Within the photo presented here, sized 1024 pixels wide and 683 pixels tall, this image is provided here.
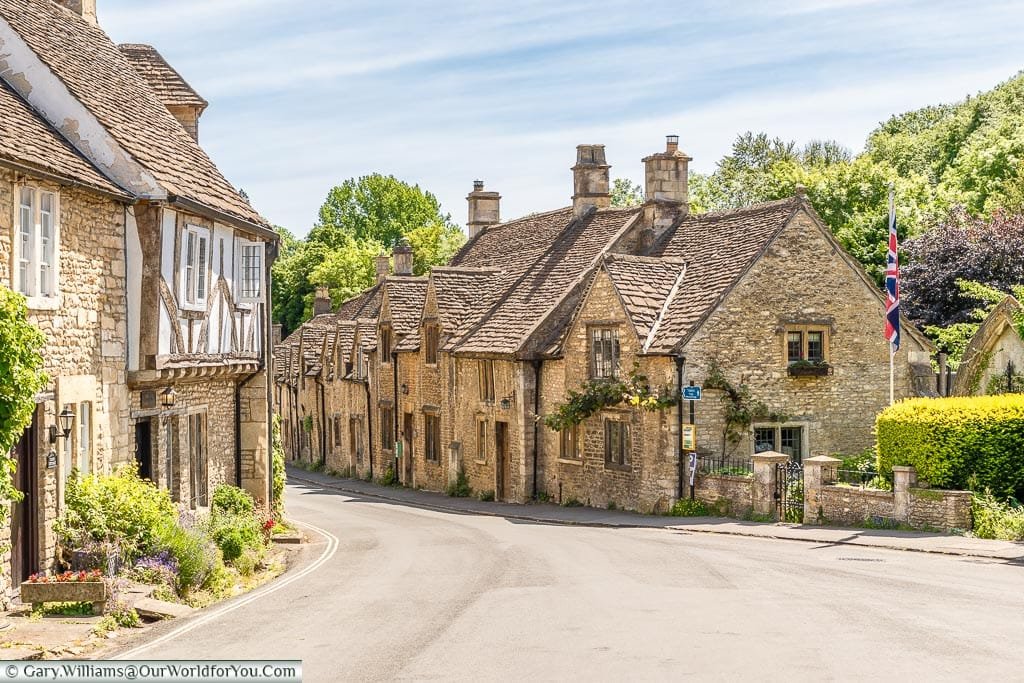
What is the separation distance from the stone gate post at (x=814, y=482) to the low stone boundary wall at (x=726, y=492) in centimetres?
180

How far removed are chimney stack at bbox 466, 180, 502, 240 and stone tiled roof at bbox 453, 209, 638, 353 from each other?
6701 millimetres

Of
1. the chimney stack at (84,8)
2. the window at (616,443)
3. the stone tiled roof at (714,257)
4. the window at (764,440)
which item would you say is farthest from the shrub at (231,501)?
the window at (764,440)

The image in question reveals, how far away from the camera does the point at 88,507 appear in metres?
18.2

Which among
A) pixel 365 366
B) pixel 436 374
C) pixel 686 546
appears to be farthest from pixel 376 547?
pixel 365 366

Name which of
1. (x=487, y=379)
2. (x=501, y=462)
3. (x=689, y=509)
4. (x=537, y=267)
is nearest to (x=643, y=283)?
(x=689, y=509)

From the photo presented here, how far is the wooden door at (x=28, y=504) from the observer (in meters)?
16.8

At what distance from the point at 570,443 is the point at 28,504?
68.6 feet

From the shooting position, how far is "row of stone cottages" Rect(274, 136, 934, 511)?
108 feet

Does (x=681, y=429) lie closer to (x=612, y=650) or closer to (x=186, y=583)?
(x=186, y=583)

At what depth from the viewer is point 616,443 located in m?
34.2

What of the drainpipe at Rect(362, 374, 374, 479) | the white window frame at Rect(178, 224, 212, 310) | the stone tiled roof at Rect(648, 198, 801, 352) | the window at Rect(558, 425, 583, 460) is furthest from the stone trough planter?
the drainpipe at Rect(362, 374, 374, 479)

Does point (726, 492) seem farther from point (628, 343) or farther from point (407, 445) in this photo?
point (407, 445)

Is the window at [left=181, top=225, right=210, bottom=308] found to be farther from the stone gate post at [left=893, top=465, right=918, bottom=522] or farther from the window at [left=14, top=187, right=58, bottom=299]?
the stone gate post at [left=893, top=465, right=918, bottom=522]

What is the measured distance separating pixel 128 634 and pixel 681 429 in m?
18.6
